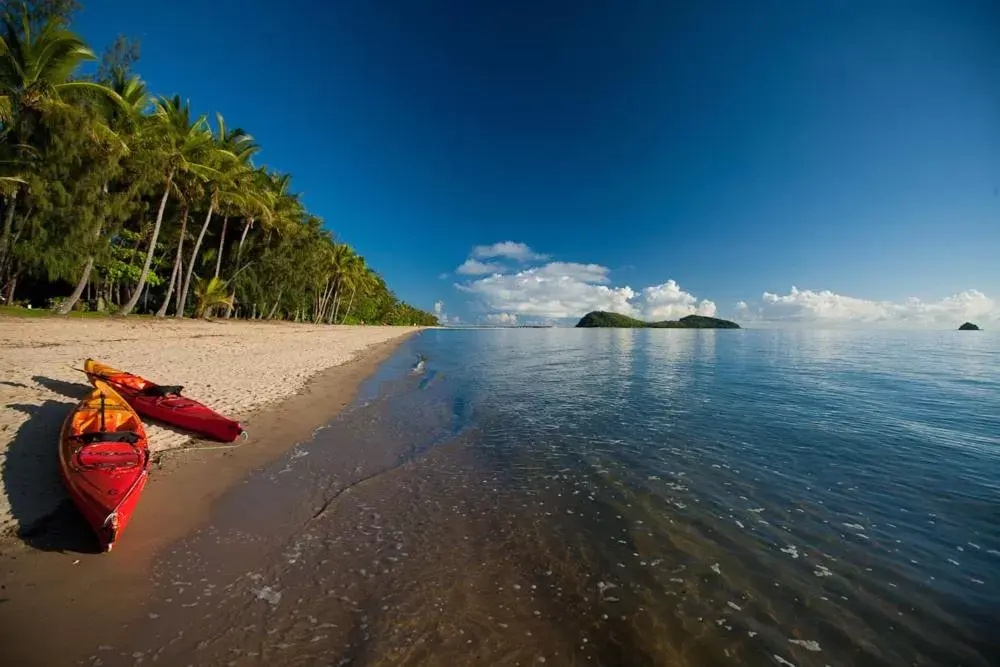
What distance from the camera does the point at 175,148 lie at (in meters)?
29.1

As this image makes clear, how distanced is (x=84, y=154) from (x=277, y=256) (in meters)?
24.7

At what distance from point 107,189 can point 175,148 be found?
5.23 m

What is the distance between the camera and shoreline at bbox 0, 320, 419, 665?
3.95m

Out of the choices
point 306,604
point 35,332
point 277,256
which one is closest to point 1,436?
point 306,604

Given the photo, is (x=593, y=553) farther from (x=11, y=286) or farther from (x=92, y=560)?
(x=11, y=286)

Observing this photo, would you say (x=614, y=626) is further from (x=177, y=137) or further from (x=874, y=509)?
(x=177, y=137)

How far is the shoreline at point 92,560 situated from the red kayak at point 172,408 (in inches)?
17.8

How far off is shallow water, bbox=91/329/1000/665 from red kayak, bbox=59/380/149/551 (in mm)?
902

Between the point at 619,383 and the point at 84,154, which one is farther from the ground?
the point at 84,154

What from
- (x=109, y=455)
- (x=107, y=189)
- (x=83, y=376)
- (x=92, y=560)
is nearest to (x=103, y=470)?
(x=109, y=455)

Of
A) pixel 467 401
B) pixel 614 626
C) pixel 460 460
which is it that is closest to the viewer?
pixel 614 626

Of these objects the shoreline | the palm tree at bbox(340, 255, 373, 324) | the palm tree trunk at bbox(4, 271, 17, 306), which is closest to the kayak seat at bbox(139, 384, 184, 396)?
the shoreline

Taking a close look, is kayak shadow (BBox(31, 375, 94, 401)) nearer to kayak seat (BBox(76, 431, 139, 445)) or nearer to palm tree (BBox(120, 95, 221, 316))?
kayak seat (BBox(76, 431, 139, 445))

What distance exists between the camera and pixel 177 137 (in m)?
29.8
